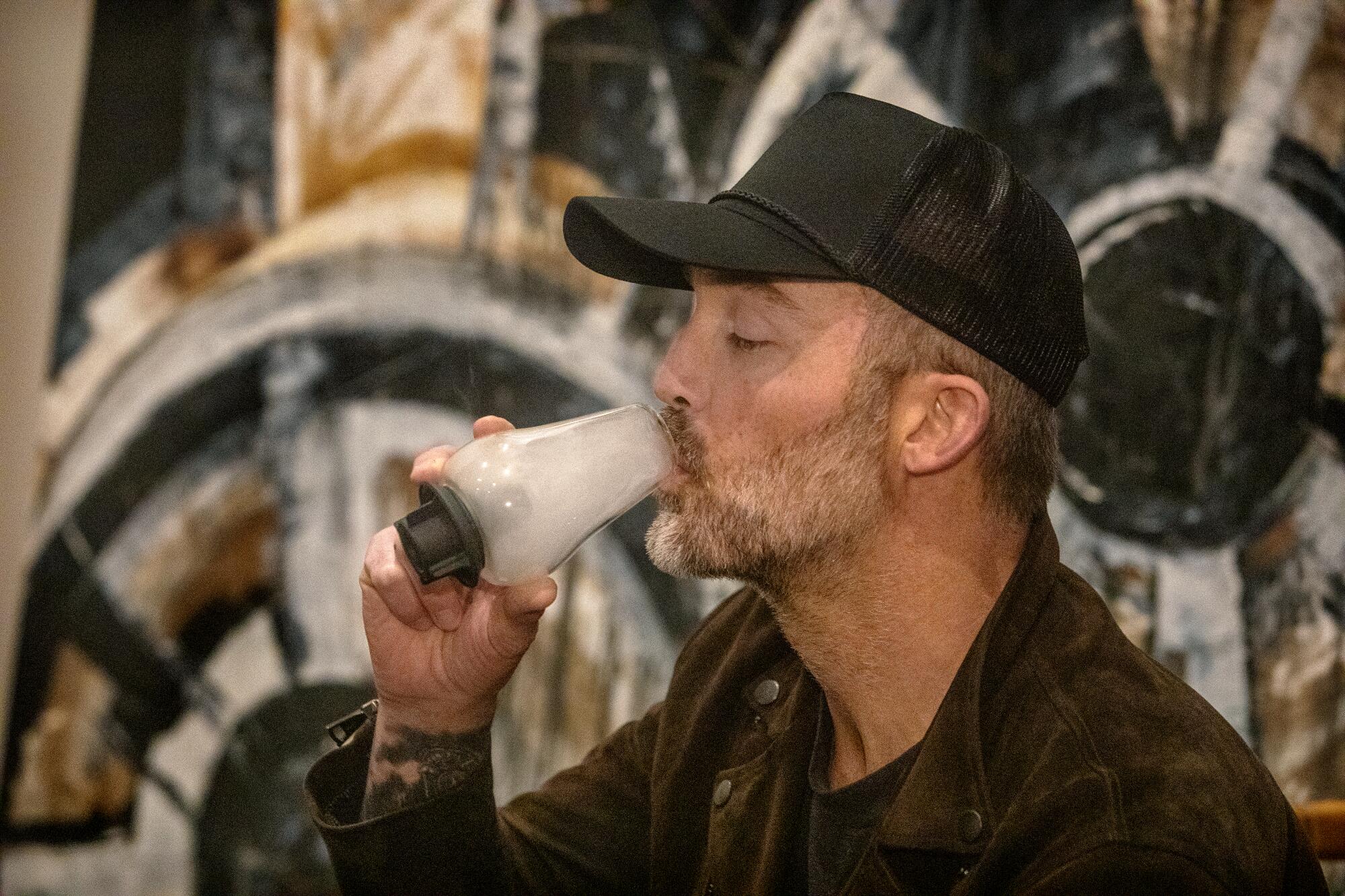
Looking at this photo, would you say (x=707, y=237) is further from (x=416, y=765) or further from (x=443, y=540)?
(x=416, y=765)

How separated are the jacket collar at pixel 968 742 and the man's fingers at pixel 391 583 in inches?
21.0

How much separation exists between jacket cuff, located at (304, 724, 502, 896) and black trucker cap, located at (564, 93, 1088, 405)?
24.6 inches

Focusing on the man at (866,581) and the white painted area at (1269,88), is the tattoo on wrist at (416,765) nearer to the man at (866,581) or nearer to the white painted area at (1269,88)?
the man at (866,581)

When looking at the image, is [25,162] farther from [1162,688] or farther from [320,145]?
[1162,688]

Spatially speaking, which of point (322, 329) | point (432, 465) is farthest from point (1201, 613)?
point (322, 329)

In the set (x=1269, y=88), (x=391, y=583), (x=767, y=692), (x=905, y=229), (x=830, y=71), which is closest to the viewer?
(x=905, y=229)

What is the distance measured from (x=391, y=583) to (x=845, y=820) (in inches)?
20.7

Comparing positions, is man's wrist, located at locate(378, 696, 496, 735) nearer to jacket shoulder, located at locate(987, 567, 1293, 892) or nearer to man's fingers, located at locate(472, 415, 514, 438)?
man's fingers, located at locate(472, 415, 514, 438)

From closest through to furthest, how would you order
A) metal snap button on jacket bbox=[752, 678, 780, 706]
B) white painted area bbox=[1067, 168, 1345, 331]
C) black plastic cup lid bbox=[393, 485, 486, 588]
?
black plastic cup lid bbox=[393, 485, 486, 588], metal snap button on jacket bbox=[752, 678, 780, 706], white painted area bbox=[1067, 168, 1345, 331]

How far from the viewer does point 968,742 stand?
1.05m

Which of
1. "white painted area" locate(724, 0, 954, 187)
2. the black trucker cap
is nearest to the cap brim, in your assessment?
the black trucker cap

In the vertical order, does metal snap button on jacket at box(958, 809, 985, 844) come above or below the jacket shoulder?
below

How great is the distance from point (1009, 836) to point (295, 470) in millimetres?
1710

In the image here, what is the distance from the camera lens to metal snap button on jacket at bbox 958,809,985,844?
1010 millimetres
